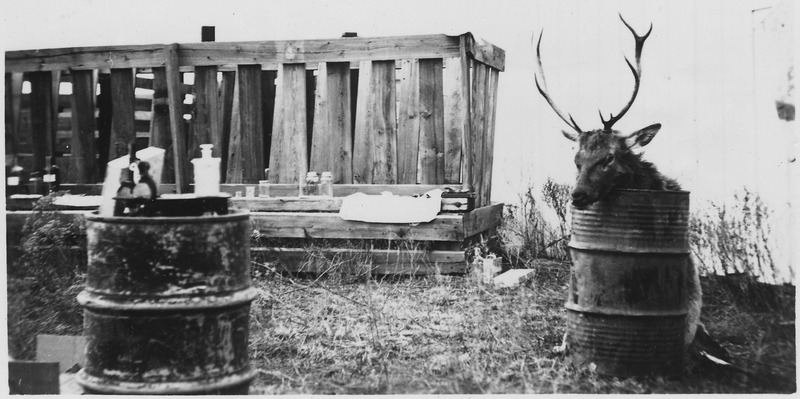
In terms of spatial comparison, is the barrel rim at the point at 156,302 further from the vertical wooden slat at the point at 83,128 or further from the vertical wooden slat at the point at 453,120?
the vertical wooden slat at the point at 83,128

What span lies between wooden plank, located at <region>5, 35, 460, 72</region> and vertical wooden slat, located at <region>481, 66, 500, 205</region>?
3.64ft

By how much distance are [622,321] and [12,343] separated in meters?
4.35

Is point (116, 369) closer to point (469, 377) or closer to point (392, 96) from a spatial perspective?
point (469, 377)

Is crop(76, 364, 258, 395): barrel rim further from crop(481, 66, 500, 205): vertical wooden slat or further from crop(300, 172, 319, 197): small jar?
crop(481, 66, 500, 205): vertical wooden slat

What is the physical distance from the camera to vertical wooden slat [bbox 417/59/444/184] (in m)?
8.46

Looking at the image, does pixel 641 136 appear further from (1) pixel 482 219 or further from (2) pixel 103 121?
(2) pixel 103 121

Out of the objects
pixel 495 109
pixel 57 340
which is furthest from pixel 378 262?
pixel 57 340

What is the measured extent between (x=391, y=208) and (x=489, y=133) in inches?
79.4

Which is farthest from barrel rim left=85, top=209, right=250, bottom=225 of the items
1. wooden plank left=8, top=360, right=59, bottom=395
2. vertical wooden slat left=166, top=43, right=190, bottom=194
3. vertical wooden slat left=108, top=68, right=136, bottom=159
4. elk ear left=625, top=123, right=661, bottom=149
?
vertical wooden slat left=108, top=68, right=136, bottom=159

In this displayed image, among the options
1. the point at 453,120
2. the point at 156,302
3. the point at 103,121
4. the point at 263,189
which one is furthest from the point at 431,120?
the point at 156,302

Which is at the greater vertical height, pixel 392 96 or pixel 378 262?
pixel 392 96

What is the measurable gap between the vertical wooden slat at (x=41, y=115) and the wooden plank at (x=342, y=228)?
9.37ft

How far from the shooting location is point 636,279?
4.99m

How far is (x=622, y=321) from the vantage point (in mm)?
5027
